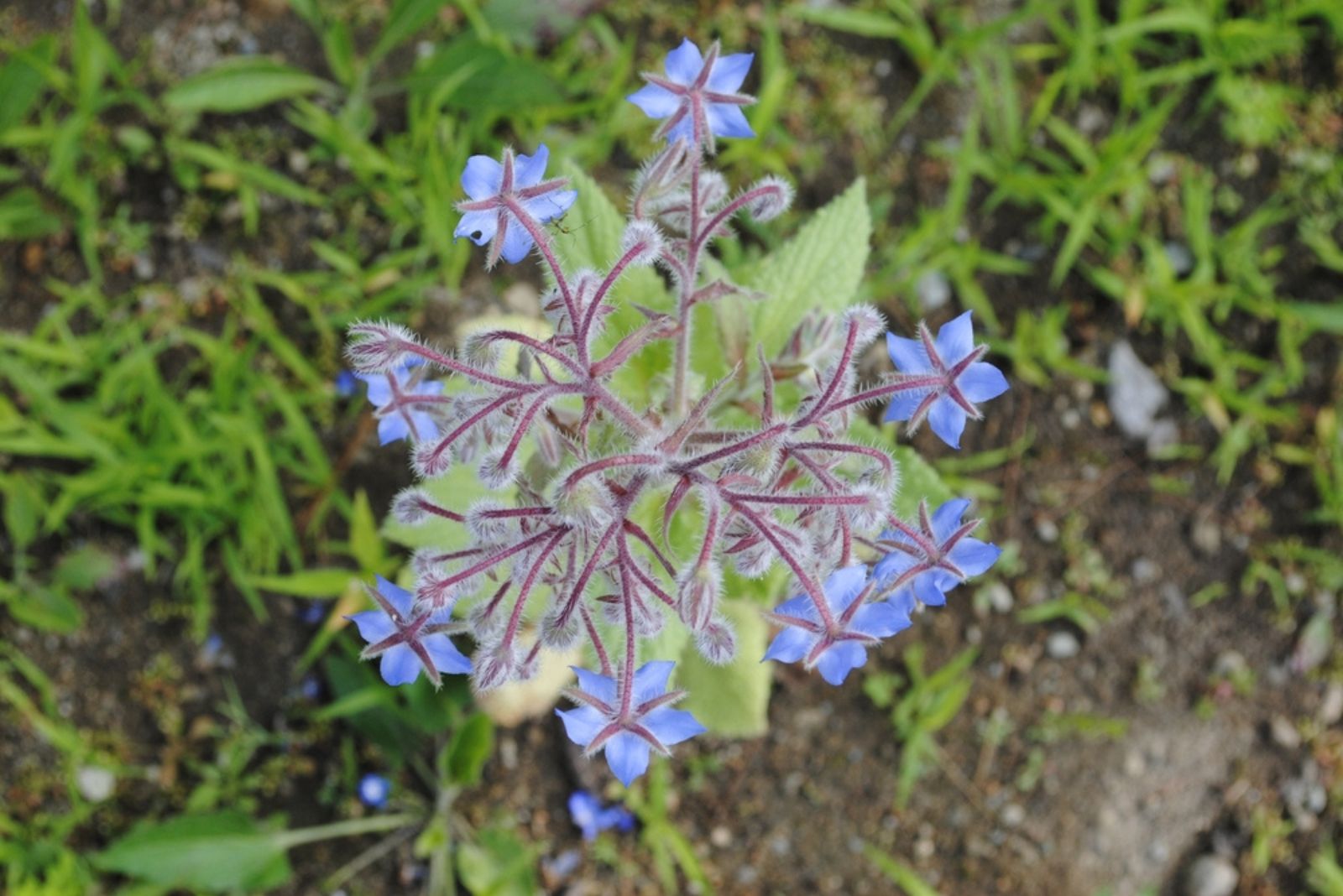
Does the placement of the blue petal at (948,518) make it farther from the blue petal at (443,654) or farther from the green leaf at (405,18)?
the green leaf at (405,18)

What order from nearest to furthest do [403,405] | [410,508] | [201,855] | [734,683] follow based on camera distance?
[410,508] < [403,405] < [734,683] < [201,855]

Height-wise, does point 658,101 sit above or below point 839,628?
above

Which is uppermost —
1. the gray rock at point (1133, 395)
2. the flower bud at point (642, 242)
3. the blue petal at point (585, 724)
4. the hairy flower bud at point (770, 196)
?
the flower bud at point (642, 242)

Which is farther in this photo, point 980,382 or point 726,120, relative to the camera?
point 726,120

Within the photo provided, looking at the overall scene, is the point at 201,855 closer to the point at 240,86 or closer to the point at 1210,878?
the point at 240,86

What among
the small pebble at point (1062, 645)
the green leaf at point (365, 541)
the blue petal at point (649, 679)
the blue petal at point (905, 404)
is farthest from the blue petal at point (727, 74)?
the small pebble at point (1062, 645)

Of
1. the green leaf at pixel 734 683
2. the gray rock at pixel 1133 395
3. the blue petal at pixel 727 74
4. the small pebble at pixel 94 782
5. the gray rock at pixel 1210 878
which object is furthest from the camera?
the gray rock at pixel 1133 395

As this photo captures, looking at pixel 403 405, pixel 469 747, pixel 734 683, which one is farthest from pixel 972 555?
pixel 469 747
